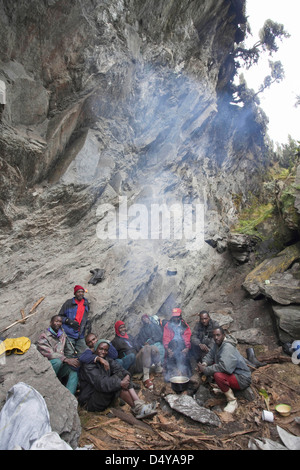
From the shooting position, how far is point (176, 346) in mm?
6910

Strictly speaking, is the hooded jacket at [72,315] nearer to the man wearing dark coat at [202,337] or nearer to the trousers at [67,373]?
the trousers at [67,373]

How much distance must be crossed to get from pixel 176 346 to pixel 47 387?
369 cm

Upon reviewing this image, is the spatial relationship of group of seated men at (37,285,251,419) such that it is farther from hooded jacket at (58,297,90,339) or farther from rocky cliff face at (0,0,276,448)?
rocky cliff face at (0,0,276,448)

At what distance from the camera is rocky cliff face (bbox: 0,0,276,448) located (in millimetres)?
6859

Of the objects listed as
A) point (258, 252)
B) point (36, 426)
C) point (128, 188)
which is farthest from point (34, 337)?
Answer: point (258, 252)

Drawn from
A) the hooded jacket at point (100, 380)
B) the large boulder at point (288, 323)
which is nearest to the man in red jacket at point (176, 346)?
the hooded jacket at point (100, 380)

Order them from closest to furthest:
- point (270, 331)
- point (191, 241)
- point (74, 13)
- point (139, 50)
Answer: point (74, 13)
point (270, 331)
point (139, 50)
point (191, 241)

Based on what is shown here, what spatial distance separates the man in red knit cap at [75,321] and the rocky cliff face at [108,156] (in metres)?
0.52

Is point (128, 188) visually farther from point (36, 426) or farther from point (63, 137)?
point (36, 426)

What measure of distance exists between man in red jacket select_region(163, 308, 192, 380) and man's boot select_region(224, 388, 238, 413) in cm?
137

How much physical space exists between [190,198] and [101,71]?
678 cm

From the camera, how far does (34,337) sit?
5.94m

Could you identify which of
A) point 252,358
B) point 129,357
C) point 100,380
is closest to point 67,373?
point 100,380

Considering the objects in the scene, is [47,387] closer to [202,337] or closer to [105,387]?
[105,387]
